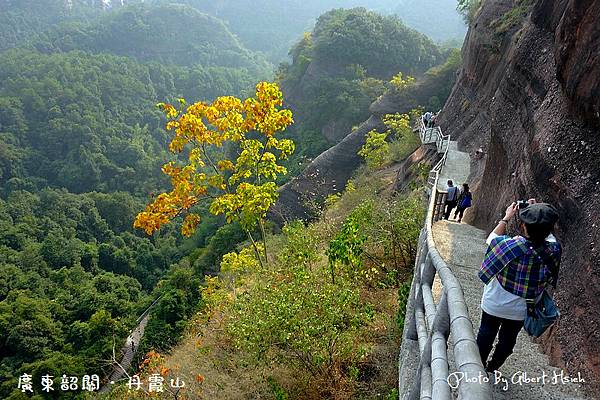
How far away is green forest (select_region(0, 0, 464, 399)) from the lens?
23.2 metres

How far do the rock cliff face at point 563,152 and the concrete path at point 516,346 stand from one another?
0.16 m

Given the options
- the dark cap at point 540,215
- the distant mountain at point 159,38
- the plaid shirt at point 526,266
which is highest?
the distant mountain at point 159,38

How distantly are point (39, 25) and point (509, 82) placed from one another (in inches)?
6256

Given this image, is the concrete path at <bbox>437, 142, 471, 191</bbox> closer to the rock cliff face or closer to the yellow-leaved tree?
the rock cliff face

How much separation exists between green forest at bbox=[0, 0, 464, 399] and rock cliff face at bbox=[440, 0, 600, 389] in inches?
83.9

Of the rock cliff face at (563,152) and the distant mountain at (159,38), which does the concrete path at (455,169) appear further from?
the distant mountain at (159,38)

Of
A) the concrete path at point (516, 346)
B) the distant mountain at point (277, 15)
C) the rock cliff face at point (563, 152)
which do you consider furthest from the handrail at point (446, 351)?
the distant mountain at point (277, 15)

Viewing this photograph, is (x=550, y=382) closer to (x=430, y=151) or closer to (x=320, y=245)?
(x=320, y=245)

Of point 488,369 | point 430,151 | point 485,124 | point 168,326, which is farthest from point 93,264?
point 488,369

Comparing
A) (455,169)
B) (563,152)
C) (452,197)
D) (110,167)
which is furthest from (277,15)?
(563,152)

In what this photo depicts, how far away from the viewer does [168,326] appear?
20.4m

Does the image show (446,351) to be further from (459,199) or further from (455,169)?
(455,169)

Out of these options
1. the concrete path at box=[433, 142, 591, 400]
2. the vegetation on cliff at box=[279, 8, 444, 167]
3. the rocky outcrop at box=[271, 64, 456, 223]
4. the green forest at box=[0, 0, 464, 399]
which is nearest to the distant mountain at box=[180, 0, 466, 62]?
the green forest at box=[0, 0, 464, 399]

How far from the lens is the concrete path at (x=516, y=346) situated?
126 inches
